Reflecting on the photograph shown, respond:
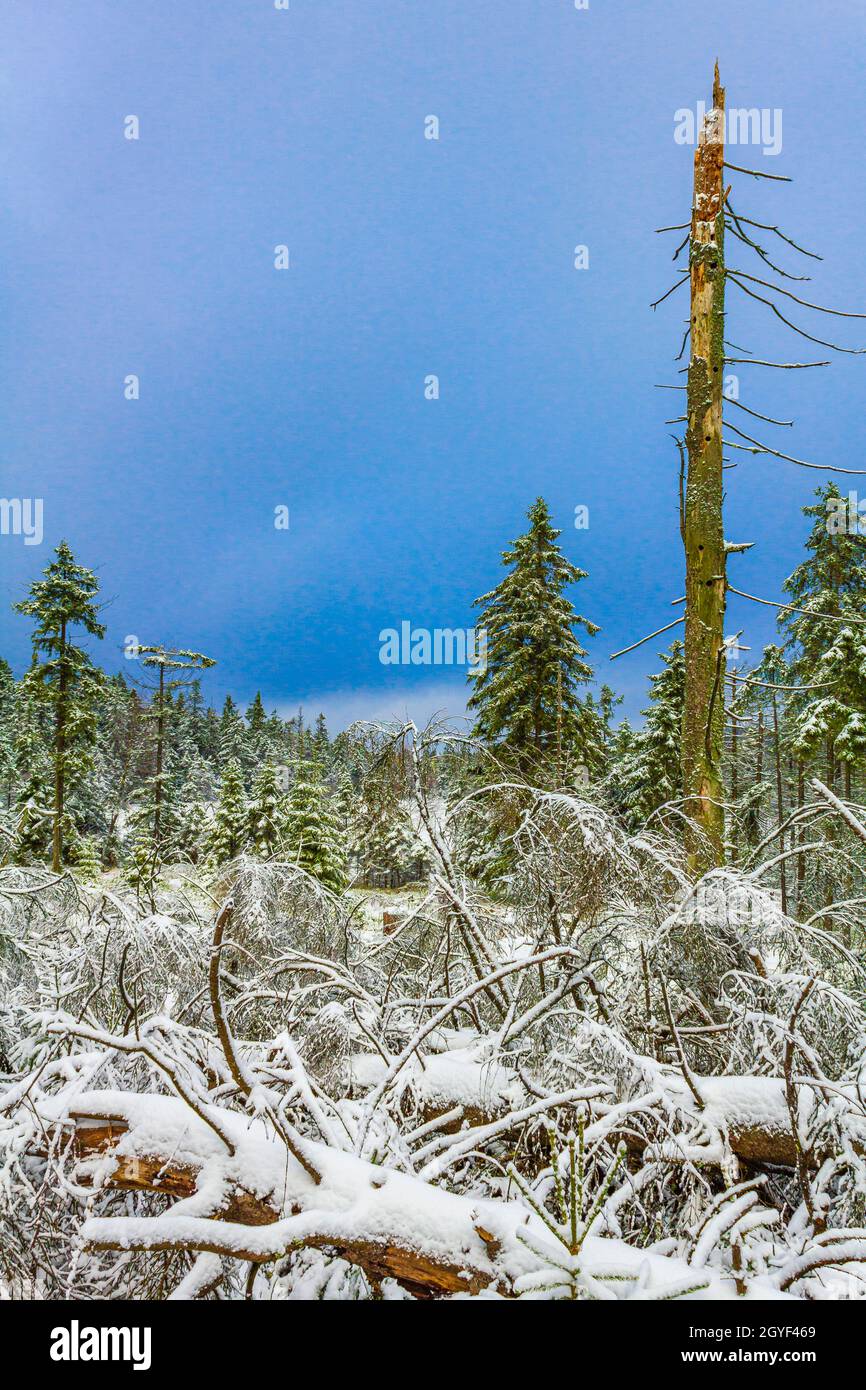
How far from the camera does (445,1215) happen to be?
6.09 ft

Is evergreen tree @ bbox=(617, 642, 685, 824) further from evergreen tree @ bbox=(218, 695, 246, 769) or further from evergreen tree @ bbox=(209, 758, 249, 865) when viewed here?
evergreen tree @ bbox=(218, 695, 246, 769)

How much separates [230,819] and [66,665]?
294 inches

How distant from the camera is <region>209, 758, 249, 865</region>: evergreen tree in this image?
24.3 m

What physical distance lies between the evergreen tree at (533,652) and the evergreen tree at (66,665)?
11.9 metres

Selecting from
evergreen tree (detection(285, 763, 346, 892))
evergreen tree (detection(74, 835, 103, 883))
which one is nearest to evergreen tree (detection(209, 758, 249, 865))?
evergreen tree (detection(74, 835, 103, 883))

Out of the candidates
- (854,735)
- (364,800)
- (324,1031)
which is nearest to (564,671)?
(854,735)

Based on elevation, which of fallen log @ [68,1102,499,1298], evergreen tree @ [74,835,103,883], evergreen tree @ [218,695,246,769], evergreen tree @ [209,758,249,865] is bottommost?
fallen log @ [68,1102,499,1298]

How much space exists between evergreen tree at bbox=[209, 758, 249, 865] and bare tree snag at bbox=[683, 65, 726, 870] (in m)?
20.2

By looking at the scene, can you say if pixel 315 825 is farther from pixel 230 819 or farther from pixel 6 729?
pixel 6 729

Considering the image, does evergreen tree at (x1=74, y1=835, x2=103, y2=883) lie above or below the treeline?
below

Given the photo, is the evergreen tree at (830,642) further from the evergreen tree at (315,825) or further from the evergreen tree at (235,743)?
the evergreen tree at (235,743)

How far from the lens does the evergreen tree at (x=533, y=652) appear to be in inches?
592
